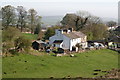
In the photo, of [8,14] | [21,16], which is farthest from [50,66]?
[21,16]

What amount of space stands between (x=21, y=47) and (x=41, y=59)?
431cm

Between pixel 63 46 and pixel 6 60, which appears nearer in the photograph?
pixel 6 60

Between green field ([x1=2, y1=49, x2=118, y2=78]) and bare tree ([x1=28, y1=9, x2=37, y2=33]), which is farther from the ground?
bare tree ([x1=28, y1=9, x2=37, y2=33])

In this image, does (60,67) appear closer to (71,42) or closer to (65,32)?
(71,42)

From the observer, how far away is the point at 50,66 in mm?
33625

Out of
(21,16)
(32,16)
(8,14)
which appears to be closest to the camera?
(8,14)

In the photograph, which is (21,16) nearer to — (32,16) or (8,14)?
(32,16)

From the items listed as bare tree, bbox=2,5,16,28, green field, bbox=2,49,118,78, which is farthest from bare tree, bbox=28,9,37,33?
green field, bbox=2,49,118,78

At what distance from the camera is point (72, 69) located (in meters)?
33.5

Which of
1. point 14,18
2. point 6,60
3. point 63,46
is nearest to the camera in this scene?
point 6,60

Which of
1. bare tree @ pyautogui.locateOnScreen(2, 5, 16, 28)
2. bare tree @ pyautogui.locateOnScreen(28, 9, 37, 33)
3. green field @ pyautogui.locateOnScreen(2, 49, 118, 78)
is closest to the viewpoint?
green field @ pyautogui.locateOnScreen(2, 49, 118, 78)

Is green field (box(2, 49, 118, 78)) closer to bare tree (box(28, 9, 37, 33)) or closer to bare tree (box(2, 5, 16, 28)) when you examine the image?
bare tree (box(2, 5, 16, 28))

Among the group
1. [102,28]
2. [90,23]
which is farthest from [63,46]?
[90,23]

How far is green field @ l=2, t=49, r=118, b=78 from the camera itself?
29.7 metres
